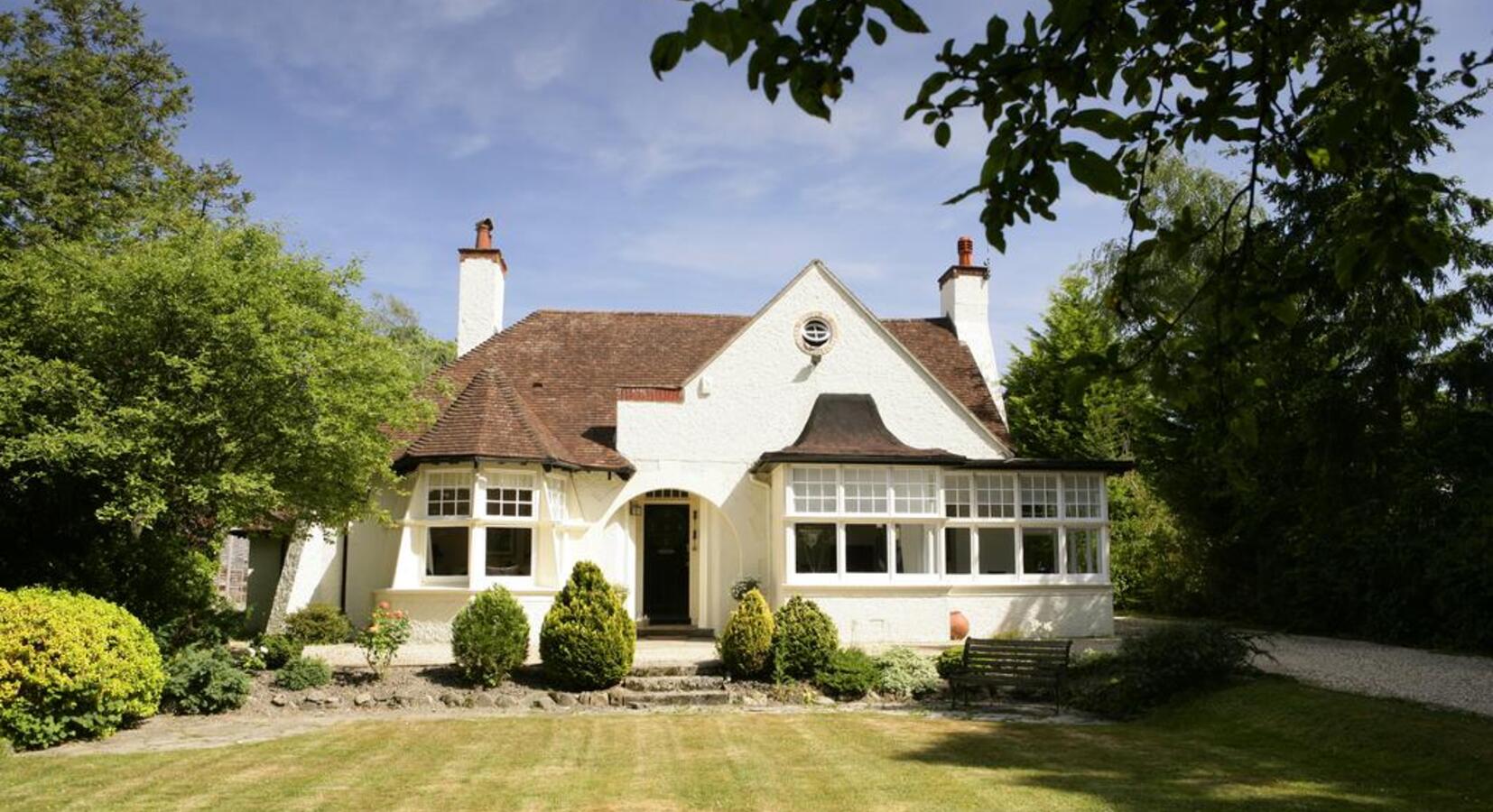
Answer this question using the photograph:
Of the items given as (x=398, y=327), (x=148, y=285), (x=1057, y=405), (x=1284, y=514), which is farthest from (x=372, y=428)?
(x=398, y=327)

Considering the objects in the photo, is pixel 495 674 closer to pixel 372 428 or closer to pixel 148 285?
pixel 372 428

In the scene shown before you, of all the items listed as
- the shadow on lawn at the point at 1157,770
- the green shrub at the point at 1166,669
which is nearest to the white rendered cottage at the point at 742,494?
the green shrub at the point at 1166,669

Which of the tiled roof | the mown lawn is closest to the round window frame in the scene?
the tiled roof

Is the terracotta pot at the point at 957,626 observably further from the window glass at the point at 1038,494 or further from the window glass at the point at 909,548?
the window glass at the point at 1038,494

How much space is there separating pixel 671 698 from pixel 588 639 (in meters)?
1.37

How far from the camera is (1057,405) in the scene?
30500 millimetres

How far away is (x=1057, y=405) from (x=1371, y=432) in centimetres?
1302

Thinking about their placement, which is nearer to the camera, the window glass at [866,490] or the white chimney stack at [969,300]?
the window glass at [866,490]

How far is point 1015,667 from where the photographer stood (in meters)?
14.3

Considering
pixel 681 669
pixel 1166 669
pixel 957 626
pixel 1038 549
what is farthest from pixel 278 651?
pixel 1038 549

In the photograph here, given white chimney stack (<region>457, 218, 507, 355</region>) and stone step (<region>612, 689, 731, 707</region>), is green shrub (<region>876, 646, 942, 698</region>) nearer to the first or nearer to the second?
stone step (<region>612, 689, 731, 707</region>)

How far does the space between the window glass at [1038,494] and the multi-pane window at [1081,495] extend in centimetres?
24

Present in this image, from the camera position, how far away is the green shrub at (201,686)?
1322cm

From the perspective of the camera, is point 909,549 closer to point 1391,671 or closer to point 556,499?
point 556,499
